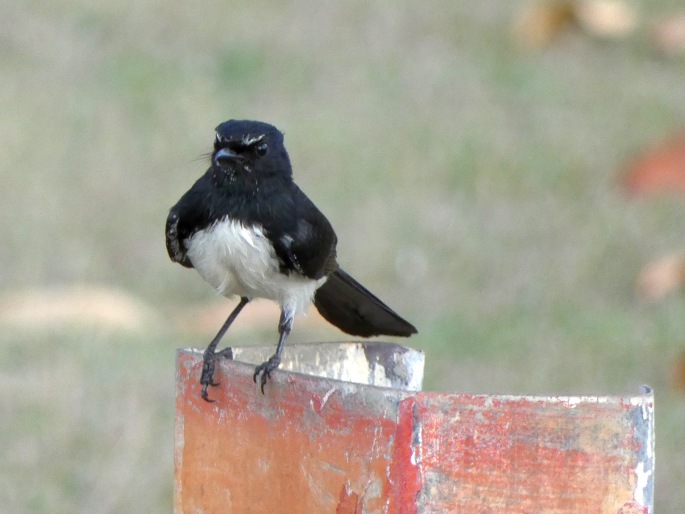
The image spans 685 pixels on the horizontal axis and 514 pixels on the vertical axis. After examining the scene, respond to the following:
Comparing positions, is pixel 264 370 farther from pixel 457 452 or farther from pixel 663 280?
pixel 663 280

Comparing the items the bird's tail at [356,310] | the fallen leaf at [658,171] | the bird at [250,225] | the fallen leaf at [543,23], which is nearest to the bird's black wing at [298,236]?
the bird at [250,225]

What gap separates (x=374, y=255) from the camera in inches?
380

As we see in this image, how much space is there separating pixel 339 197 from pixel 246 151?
19.4 feet

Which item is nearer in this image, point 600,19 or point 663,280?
point 663,280

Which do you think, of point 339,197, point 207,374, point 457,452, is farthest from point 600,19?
point 457,452

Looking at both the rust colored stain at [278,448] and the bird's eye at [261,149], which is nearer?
the rust colored stain at [278,448]

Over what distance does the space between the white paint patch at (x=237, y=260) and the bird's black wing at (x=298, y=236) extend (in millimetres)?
33

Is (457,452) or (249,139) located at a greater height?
(249,139)

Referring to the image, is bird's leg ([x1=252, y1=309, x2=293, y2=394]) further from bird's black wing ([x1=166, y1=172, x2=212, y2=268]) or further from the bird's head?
the bird's head

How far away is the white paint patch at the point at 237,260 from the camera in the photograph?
171 inches

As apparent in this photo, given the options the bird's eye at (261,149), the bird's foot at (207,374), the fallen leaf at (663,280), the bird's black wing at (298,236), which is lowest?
the bird's foot at (207,374)

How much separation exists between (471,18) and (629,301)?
590 centimetres

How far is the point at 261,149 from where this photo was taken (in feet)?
14.7

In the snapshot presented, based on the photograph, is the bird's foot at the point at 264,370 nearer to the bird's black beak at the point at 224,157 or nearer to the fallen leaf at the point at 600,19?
the bird's black beak at the point at 224,157
